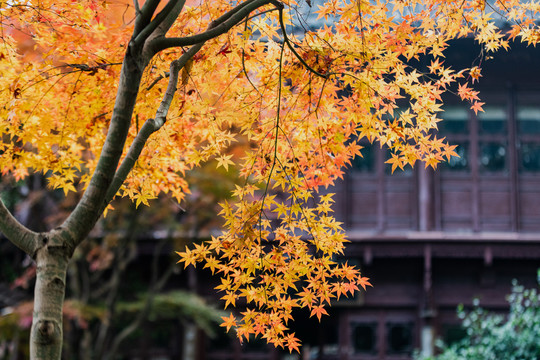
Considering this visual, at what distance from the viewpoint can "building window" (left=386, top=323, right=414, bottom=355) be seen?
37.8 ft

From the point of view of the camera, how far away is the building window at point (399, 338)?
37.8 feet

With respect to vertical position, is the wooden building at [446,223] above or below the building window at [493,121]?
below

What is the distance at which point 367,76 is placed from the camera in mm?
3805

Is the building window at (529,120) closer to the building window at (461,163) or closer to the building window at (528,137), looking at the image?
the building window at (528,137)

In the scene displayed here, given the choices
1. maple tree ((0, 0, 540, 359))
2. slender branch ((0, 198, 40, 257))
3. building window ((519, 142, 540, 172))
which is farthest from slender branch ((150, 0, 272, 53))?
building window ((519, 142, 540, 172))

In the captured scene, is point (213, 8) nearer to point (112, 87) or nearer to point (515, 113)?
point (112, 87)

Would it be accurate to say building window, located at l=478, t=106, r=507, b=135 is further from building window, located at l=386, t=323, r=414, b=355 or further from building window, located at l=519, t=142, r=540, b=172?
building window, located at l=386, t=323, r=414, b=355

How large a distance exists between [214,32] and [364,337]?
9.19 m

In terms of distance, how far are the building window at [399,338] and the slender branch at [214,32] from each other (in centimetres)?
906

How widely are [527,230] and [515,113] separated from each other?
7.06ft

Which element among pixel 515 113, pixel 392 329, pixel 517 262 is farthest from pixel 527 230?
pixel 392 329

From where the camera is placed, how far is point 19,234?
10.7 feet

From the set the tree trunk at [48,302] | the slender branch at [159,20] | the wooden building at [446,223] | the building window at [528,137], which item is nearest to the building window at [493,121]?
the wooden building at [446,223]

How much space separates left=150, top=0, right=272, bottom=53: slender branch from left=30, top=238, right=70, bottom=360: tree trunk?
3.88 feet
